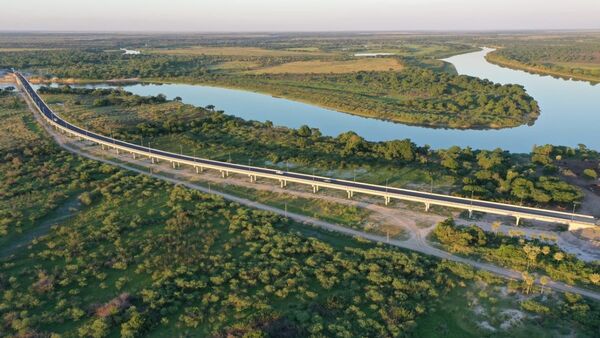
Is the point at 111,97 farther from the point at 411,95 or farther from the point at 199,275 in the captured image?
the point at 199,275

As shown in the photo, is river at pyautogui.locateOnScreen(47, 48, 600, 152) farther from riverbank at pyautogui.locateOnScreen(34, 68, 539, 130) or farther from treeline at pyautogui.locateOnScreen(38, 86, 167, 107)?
treeline at pyautogui.locateOnScreen(38, 86, 167, 107)

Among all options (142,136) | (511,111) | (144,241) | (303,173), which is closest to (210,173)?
(303,173)

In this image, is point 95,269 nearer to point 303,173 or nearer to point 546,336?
point 303,173

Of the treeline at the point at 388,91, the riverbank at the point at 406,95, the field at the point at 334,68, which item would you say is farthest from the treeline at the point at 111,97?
the field at the point at 334,68

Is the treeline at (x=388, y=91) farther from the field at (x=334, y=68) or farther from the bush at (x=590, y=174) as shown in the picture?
the bush at (x=590, y=174)

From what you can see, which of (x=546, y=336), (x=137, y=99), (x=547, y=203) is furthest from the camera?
(x=137, y=99)
